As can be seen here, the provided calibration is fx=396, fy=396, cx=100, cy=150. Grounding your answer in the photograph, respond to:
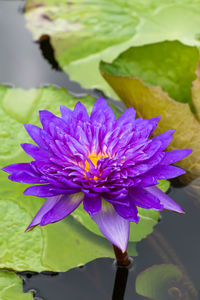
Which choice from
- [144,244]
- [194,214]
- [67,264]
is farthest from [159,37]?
[67,264]

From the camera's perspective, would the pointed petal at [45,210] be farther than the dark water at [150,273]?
No

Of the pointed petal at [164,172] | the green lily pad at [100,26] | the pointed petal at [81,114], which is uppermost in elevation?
the pointed petal at [164,172]

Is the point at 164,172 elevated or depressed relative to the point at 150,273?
elevated

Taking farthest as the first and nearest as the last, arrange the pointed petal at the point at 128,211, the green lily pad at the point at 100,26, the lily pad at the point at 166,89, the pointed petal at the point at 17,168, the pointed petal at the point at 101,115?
the green lily pad at the point at 100,26, the lily pad at the point at 166,89, the pointed petal at the point at 101,115, the pointed petal at the point at 17,168, the pointed petal at the point at 128,211

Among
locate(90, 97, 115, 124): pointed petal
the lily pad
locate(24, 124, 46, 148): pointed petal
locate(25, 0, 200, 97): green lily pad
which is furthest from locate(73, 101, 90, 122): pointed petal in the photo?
locate(25, 0, 200, 97): green lily pad

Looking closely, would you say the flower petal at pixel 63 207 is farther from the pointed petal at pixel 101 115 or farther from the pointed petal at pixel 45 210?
the pointed petal at pixel 101 115

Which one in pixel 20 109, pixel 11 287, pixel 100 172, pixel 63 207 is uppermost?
pixel 100 172

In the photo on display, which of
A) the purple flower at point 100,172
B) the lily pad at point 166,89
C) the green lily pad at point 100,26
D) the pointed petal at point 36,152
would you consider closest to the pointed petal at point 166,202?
the purple flower at point 100,172

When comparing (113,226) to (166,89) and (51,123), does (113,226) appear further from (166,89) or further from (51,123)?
(166,89)

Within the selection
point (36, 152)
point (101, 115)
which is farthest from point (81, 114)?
point (36, 152)
